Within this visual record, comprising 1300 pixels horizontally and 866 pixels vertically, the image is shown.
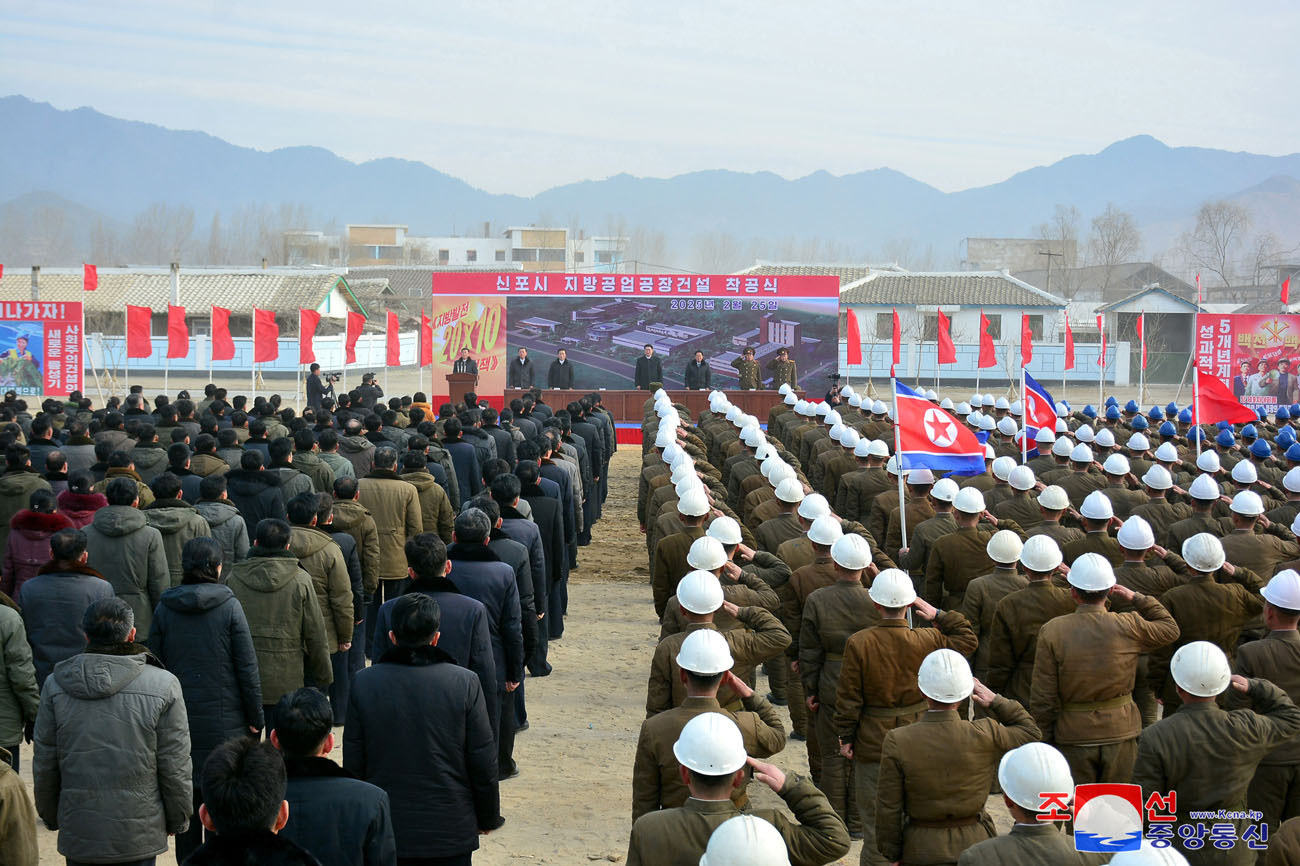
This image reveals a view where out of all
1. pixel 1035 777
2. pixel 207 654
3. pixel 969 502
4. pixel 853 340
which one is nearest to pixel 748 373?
pixel 853 340

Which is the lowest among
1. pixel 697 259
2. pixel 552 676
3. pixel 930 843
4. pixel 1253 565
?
pixel 552 676

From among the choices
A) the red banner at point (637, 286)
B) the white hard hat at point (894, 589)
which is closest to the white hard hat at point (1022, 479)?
the white hard hat at point (894, 589)

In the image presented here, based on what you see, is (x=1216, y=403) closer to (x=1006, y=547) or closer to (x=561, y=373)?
(x=1006, y=547)

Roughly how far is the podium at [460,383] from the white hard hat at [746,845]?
65.0ft

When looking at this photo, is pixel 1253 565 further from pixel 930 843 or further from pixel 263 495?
pixel 263 495

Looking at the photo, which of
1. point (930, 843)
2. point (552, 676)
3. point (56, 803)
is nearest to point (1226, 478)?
point (552, 676)

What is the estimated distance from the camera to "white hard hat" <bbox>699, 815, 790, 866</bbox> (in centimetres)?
292

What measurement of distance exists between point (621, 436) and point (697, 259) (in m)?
174

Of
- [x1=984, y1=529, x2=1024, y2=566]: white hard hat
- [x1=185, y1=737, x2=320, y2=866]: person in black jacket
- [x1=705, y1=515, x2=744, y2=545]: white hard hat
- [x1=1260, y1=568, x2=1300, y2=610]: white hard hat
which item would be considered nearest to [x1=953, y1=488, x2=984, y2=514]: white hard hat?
[x1=984, y1=529, x2=1024, y2=566]: white hard hat

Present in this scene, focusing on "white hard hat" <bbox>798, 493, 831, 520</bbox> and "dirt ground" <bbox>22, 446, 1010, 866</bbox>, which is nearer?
"dirt ground" <bbox>22, 446, 1010, 866</bbox>

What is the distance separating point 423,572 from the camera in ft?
18.1

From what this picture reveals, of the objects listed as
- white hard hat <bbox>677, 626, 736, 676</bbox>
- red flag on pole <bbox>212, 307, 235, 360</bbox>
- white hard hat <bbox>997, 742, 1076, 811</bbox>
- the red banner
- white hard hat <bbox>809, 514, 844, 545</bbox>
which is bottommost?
white hard hat <bbox>997, 742, 1076, 811</bbox>

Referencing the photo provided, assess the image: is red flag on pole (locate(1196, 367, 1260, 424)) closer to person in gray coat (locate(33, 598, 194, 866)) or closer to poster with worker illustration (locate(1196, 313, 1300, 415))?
person in gray coat (locate(33, 598, 194, 866))

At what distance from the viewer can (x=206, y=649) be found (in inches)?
212
